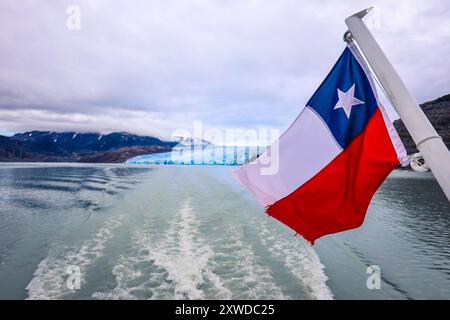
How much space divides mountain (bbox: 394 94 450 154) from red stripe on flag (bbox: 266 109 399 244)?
153304mm

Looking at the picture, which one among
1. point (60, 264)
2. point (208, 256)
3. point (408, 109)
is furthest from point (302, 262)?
point (408, 109)

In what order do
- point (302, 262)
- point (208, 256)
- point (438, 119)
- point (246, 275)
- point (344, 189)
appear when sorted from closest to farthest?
point (344, 189) < point (246, 275) < point (302, 262) < point (208, 256) < point (438, 119)

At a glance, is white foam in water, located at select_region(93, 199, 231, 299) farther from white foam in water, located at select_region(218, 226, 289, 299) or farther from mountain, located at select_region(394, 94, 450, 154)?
mountain, located at select_region(394, 94, 450, 154)

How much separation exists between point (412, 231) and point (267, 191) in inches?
786

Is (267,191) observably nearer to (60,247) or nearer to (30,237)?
(60,247)

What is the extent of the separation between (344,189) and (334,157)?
51 cm

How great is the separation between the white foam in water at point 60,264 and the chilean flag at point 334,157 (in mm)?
9316

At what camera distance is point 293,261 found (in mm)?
13125

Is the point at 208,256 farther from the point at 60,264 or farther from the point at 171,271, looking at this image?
the point at 60,264

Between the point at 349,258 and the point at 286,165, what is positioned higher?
the point at 286,165

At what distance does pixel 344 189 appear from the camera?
14.2 feet

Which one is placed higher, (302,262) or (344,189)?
(344,189)

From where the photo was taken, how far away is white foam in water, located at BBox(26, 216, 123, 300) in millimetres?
10168
